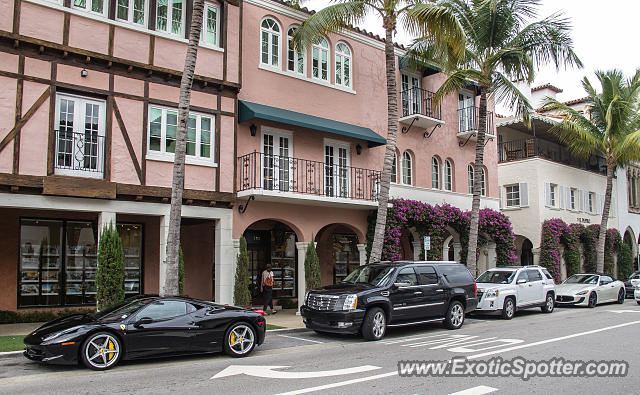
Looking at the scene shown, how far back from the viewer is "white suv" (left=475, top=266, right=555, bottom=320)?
1709 centimetres

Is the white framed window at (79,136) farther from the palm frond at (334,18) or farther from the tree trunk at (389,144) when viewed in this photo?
the tree trunk at (389,144)

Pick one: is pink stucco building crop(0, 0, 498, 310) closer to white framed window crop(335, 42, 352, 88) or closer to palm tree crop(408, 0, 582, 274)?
white framed window crop(335, 42, 352, 88)

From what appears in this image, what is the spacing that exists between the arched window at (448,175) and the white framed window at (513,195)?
7.51m

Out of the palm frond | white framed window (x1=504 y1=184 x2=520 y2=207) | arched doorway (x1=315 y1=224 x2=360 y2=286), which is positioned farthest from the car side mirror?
white framed window (x1=504 y1=184 x2=520 y2=207)

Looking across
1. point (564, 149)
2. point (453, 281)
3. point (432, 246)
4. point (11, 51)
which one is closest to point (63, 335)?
point (11, 51)

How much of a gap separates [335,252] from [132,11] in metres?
12.3

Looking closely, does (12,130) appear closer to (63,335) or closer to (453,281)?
(63,335)

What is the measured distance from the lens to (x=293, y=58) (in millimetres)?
19125

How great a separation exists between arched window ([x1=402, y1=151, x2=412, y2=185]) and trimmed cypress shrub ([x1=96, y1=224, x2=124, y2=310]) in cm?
1253

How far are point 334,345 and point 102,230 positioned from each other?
22.0 ft

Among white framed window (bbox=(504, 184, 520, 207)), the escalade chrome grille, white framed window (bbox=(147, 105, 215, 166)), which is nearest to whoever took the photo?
the escalade chrome grille

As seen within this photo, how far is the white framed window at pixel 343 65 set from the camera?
2056 cm

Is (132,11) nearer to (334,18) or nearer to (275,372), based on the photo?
(334,18)

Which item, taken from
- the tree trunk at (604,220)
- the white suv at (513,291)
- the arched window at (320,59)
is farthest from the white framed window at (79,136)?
the tree trunk at (604,220)
